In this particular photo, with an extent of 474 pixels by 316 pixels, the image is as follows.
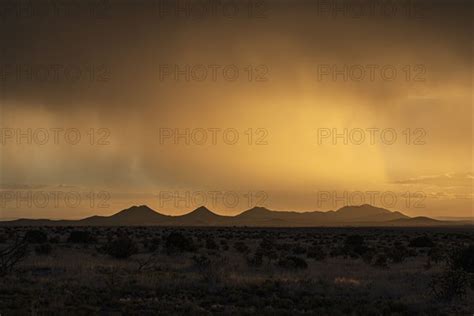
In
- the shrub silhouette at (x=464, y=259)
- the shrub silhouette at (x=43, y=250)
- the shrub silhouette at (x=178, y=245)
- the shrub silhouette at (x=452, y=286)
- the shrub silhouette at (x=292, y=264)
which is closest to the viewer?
the shrub silhouette at (x=452, y=286)

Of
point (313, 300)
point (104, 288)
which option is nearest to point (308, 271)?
point (313, 300)

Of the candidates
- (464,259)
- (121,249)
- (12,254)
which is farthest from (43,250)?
(464,259)

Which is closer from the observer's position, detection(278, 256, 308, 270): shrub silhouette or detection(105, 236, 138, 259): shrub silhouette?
detection(278, 256, 308, 270): shrub silhouette

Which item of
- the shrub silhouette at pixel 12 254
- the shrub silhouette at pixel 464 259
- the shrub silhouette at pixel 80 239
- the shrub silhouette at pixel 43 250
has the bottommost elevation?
the shrub silhouette at pixel 80 239

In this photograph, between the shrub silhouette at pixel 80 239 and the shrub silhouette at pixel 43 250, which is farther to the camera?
the shrub silhouette at pixel 80 239

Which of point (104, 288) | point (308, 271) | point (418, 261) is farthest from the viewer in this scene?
point (418, 261)

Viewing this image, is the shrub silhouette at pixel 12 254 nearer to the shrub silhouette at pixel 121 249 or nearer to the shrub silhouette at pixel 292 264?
the shrub silhouette at pixel 121 249

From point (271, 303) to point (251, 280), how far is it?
4244mm

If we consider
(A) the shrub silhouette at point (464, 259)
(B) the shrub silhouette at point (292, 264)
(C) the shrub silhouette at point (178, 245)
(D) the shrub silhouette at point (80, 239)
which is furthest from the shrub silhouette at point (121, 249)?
(A) the shrub silhouette at point (464, 259)

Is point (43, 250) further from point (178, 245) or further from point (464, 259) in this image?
point (464, 259)

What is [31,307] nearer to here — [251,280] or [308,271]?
[251,280]

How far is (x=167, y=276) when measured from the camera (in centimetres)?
2089

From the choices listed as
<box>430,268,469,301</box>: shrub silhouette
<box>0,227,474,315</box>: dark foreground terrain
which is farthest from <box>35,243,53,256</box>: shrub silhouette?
<box>430,268,469,301</box>: shrub silhouette

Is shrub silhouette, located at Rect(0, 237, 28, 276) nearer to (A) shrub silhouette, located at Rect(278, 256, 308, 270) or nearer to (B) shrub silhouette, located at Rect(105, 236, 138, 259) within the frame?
(B) shrub silhouette, located at Rect(105, 236, 138, 259)
